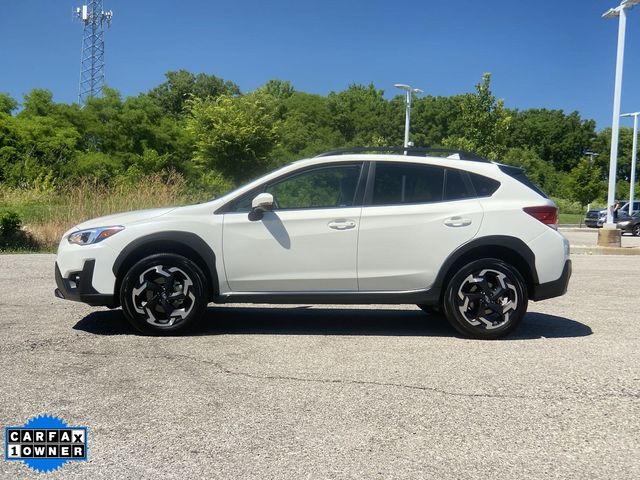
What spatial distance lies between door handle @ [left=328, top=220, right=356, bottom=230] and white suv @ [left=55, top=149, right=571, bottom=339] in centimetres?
1

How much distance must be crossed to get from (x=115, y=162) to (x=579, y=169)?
30540mm

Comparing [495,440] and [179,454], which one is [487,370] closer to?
[495,440]

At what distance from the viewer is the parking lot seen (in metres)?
3.02

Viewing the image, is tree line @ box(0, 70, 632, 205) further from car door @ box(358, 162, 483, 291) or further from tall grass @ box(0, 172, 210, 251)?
car door @ box(358, 162, 483, 291)

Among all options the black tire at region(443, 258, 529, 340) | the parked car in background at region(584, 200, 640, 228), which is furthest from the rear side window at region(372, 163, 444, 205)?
the parked car in background at region(584, 200, 640, 228)

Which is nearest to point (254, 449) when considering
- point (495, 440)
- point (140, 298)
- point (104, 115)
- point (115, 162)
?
point (495, 440)

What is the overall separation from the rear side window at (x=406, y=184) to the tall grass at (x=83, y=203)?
1094cm

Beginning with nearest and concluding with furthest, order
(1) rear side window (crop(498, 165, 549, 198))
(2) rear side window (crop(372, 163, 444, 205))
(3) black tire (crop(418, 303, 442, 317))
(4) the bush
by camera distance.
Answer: (2) rear side window (crop(372, 163, 444, 205))
(1) rear side window (crop(498, 165, 549, 198))
(3) black tire (crop(418, 303, 442, 317))
(4) the bush

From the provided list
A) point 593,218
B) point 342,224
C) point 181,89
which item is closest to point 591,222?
point 593,218

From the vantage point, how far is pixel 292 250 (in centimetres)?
550

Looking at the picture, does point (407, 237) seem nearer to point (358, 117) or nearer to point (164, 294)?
point (164, 294)

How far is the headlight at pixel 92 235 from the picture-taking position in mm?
5469

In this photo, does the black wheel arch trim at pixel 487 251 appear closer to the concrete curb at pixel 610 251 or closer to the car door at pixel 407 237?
the car door at pixel 407 237

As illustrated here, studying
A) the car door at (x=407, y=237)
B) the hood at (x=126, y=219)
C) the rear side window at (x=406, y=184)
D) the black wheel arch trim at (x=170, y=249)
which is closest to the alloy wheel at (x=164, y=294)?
the black wheel arch trim at (x=170, y=249)
